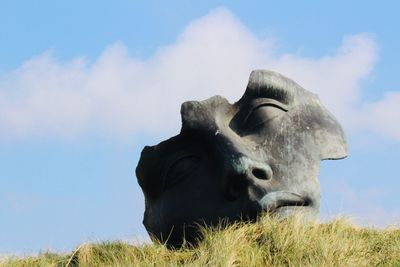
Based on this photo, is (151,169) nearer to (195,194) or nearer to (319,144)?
(195,194)

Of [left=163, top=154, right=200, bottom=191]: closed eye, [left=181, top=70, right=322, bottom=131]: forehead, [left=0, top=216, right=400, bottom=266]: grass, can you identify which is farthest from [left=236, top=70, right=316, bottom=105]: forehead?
[left=0, top=216, right=400, bottom=266]: grass

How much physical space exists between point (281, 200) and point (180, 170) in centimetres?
103

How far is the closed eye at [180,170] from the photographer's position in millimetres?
8125

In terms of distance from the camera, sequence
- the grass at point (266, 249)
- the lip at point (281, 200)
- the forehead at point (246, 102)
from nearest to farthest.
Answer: the grass at point (266, 249) < the lip at point (281, 200) < the forehead at point (246, 102)

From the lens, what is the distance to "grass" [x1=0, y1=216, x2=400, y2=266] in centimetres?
661

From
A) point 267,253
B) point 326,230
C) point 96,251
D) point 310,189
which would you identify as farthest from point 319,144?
point 96,251

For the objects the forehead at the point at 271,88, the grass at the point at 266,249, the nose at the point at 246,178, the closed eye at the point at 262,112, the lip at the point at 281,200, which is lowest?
the grass at the point at 266,249

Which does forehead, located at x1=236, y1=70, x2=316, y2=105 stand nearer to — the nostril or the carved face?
the carved face

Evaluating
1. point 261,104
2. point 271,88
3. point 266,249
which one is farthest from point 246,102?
point 266,249

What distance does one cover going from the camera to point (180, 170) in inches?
321

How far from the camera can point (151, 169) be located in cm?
830

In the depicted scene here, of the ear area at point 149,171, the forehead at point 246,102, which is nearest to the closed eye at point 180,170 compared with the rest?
the ear area at point 149,171

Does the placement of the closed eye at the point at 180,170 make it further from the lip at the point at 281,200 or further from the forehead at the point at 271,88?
the lip at the point at 281,200

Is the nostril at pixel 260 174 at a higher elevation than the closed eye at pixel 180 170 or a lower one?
lower
